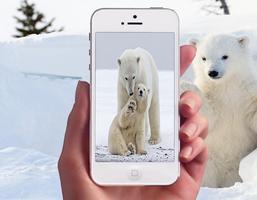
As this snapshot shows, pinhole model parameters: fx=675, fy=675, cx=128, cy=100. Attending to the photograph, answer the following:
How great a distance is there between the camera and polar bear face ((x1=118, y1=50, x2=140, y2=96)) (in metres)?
0.84

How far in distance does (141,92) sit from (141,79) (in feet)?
0.06

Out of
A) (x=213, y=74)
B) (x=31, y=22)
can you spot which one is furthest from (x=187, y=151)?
(x=31, y=22)

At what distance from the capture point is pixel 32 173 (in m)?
1.98

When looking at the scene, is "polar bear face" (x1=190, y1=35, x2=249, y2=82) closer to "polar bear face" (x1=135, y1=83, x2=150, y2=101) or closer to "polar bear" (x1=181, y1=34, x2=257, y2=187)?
"polar bear" (x1=181, y1=34, x2=257, y2=187)

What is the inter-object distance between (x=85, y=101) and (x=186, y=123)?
13 centimetres

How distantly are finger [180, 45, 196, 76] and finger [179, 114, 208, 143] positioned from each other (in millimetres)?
79

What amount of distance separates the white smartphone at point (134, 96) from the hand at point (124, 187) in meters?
0.01

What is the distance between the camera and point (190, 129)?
31.3 inches

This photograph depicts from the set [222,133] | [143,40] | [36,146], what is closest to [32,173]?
[222,133]

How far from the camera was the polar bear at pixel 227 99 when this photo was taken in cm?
195

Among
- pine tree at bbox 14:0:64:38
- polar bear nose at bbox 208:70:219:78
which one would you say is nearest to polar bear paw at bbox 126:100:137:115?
polar bear nose at bbox 208:70:219:78

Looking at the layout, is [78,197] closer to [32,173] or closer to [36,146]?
[32,173]

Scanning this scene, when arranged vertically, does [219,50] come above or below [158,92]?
above

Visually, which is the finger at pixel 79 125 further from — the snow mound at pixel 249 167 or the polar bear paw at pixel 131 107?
the snow mound at pixel 249 167
